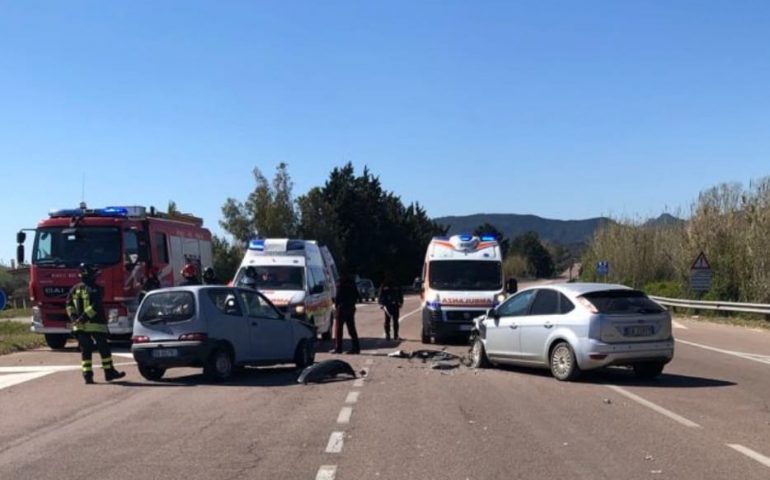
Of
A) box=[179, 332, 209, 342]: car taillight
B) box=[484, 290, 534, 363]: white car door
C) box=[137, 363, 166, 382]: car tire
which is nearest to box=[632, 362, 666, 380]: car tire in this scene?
box=[484, 290, 534, 363]: white car door

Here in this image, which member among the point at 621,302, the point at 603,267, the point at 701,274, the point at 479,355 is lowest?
the point at 479,355

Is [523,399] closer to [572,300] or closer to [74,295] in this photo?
[572,300]

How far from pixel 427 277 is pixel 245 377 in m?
8.53

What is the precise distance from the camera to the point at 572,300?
529 inches

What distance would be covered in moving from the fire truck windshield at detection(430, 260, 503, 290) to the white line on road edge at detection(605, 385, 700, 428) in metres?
9.23

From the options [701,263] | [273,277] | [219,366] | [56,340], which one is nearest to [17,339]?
[56,340]

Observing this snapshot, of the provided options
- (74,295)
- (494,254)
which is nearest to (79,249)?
(74,295)

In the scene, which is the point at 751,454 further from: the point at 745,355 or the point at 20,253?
the point at 20,253

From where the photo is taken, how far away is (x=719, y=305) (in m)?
33.8

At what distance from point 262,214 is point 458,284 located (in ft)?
158

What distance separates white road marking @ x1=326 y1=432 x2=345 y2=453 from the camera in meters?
8.16

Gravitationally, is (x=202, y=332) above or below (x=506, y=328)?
above

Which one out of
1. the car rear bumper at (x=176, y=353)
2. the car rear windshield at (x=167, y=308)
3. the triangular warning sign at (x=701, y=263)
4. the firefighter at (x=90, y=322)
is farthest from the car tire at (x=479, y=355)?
the triangular warning sign at (x=701, y=263)

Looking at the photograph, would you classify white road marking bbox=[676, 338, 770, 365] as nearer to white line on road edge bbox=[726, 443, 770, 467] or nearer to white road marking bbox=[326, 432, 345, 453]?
white line on road edge bbox=[726, 443, 770, 467]
